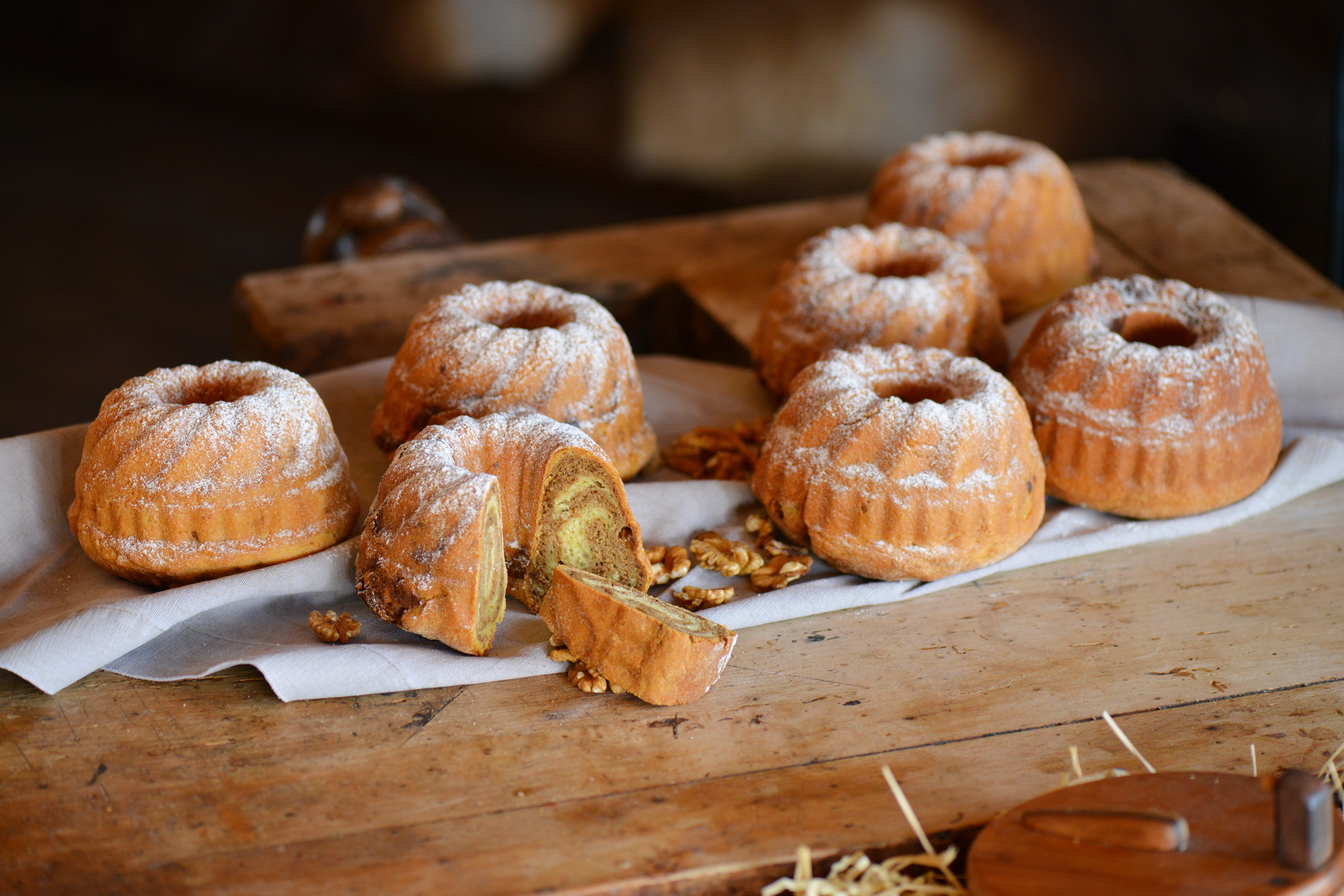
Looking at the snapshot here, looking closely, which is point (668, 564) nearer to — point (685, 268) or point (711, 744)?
point (711, 744)

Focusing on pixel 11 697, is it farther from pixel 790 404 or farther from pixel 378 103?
pixel 378 103

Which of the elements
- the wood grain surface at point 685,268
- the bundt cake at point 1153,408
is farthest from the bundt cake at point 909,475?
the wood grain surface at point 685,268

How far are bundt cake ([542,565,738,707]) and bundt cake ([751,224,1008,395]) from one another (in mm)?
662

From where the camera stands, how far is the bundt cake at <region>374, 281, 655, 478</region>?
1725 mm

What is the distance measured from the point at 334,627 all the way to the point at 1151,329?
1290mm

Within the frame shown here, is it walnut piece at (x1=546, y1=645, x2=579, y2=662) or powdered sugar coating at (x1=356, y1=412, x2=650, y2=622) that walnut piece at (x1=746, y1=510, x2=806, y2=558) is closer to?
powdered sugar coating at (x1=356, y1=412, x2=650, y2=622)

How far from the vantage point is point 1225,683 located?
149 cm

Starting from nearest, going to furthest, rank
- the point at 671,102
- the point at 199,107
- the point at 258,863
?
the point at 258,863
the point at 671,102
the point at 199,107

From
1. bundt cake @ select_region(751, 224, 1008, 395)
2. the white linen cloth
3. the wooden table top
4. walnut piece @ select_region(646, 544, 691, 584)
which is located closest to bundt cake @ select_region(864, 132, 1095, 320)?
bundt cake @ select_region(751, 224, 1008, 395)

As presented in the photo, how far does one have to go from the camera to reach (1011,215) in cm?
231

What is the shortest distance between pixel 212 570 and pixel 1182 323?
1448 mm

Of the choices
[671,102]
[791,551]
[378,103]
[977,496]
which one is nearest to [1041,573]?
[977,496]

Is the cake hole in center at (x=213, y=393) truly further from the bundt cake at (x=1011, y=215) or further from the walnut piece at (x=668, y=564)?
the bundt cake at (x=1011, y=215)

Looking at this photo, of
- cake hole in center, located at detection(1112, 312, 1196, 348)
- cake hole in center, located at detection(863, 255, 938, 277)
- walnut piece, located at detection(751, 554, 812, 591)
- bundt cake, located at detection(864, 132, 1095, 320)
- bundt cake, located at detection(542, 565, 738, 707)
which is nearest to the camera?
bundt cake, located at detection(542, 565, 738, 707)
